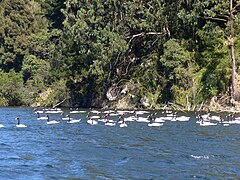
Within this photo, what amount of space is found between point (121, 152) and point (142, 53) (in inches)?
1756

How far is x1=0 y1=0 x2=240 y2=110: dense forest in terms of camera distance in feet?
202

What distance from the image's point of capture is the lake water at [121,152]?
2409 centimetres

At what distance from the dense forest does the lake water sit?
59.8ft

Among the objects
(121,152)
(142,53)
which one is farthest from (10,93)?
(121,152)

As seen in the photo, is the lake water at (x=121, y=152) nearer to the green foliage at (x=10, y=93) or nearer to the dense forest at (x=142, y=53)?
the dense forest at (x=142, y=53)

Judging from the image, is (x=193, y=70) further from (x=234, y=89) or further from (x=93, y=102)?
(x=93, y=102)

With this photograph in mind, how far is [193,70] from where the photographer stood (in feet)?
210

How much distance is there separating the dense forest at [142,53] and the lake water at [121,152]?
59.8 feet

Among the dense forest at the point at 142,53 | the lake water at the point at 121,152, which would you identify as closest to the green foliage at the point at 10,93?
the dense forest at the point at 142,53

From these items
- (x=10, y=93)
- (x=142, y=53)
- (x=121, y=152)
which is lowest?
(x=121, y=152)

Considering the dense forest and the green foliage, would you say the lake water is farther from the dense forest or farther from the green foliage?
the green foliage

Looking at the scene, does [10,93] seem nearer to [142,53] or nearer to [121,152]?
[142,53]

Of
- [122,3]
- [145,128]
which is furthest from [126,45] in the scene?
[145,128]

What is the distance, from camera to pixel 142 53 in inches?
2906
